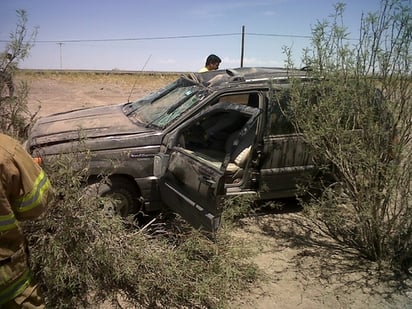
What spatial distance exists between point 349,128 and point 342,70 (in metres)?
0.61

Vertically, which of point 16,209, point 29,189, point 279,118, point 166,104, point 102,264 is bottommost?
point 102,264

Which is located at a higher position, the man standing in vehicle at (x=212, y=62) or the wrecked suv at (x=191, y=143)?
the man standing in vehicle at (x=212, y=62)

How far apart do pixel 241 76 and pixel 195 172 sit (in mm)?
1766

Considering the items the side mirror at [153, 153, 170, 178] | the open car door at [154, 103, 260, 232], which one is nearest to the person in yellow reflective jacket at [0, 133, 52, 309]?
the open car door at [154, 103, 260, 232]

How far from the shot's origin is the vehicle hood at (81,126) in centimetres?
409

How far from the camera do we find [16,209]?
5.97 feet

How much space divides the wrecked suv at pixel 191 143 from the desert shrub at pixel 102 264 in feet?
1.49

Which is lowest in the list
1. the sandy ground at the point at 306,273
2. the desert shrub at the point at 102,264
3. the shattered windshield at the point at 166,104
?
the sandy ground at the point at 306,273

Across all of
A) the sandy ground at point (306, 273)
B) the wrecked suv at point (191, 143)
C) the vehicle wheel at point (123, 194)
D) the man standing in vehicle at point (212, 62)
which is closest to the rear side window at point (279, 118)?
the wrecked suv at point (191, 143)

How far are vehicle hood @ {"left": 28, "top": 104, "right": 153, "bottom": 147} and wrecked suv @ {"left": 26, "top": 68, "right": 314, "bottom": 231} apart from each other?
12 millimetres

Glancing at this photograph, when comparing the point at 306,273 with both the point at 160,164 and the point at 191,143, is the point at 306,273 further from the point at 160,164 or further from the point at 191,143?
the point at 191,143

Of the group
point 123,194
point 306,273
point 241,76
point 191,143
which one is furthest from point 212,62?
point 306,273

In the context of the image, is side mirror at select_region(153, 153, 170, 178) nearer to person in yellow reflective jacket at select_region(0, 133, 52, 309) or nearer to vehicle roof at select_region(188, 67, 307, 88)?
vehicle roof at select_region(188, 67, 307, 88)

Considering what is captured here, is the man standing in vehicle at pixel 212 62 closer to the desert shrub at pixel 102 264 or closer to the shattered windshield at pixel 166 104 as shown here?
the shattered windshield at pixel 166 104
